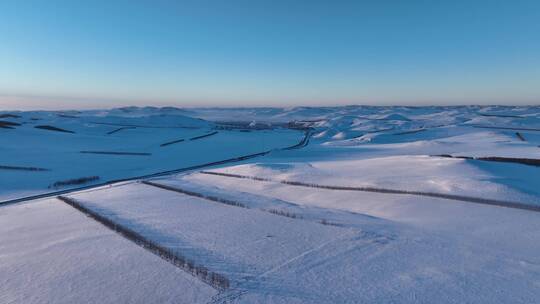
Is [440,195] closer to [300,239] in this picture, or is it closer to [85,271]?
[300,239]

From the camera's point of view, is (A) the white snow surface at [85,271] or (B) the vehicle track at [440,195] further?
(B) the vehicle track at [440,195]

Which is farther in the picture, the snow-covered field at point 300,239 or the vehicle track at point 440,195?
the vehicle track at point 440,195

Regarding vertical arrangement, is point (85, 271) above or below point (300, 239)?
below

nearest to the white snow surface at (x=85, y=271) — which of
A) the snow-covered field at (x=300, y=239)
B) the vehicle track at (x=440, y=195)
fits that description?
the snow-covered field at (x=300, y=239)

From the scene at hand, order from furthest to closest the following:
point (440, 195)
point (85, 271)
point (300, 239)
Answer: point (440, 195) → point (300, 239) → point (85, 271)

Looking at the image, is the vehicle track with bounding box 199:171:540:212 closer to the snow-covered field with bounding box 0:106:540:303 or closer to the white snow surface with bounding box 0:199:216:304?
the snow-covered field with bounding box 0:106:540:303

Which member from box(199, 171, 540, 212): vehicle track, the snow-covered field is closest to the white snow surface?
the snow-covered field

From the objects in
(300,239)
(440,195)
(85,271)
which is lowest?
(85,271)

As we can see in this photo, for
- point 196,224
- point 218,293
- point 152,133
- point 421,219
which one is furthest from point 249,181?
point 152,133

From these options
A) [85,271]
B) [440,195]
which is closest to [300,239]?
[85,271]

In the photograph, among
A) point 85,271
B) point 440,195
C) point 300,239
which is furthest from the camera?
point 440,195

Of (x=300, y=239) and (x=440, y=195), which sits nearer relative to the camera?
(x=300, y=239)

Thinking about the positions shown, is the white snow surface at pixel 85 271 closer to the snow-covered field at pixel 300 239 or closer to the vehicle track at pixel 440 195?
the snow-covered field at pixel 300 239

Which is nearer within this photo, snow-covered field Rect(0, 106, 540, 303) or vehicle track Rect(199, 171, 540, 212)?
snow-covered field Rect(0, 106, 540, 303)
